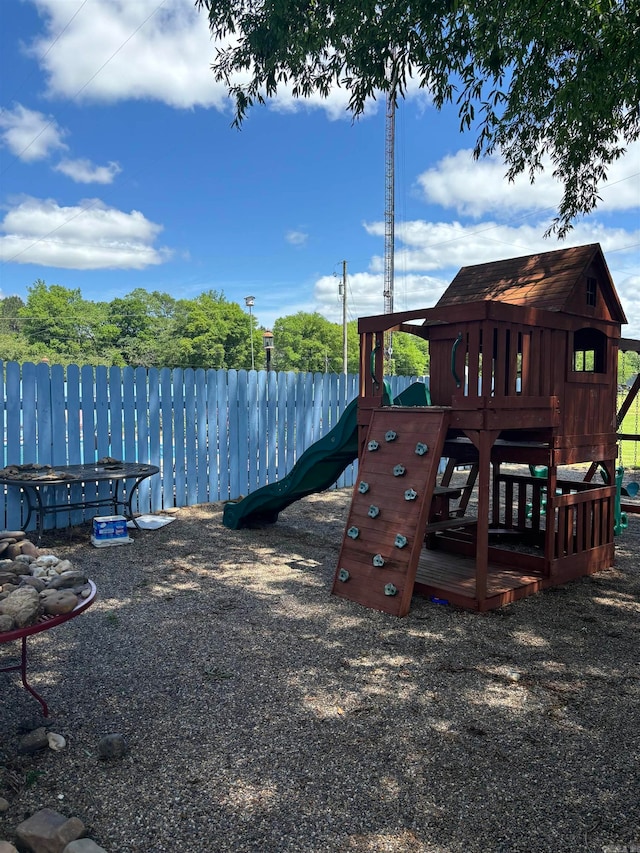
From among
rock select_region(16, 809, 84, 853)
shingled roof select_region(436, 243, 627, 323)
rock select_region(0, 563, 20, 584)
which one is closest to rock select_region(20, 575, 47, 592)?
rock select_region(0, 563, 20, 584)

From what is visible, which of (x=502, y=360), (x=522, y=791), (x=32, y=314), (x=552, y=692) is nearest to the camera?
(x=522, y=791)

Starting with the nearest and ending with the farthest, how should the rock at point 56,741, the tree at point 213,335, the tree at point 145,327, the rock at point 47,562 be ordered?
the rock at point 56,741 < the rock at point 47,562 < the tree at point 213,335 < the tree at point 145,327

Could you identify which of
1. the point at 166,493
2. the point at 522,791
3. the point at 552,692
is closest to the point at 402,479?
the point at 552,692

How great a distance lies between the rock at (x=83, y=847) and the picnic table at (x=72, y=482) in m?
4.47

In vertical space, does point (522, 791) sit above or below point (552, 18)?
below

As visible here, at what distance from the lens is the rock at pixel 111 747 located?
267 cm

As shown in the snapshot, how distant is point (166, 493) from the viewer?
27.6ft

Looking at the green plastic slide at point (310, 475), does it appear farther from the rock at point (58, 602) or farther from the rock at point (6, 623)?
the rock at point (6, 623)

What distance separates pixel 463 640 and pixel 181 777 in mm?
2255

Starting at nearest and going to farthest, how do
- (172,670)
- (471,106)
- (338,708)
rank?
1. (338,708)
2. (172,670)
3. (471,106)

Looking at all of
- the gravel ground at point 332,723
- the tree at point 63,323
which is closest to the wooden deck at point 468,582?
the gravel ground at point 332,723

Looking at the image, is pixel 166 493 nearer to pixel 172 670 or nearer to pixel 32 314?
pixel 172 670

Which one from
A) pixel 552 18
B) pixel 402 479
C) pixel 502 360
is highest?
pixel 552 18

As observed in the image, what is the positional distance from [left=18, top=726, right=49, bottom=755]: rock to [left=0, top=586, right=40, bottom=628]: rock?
2.16 feet
